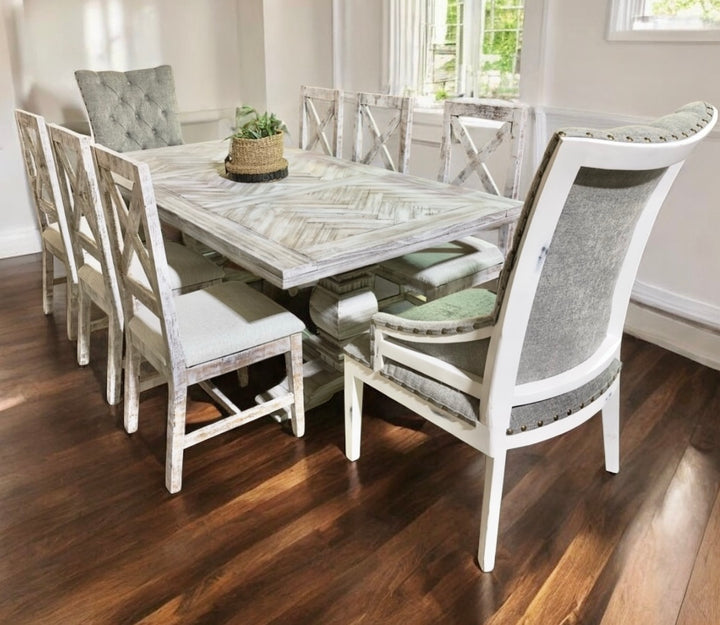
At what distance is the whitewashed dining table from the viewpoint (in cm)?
177

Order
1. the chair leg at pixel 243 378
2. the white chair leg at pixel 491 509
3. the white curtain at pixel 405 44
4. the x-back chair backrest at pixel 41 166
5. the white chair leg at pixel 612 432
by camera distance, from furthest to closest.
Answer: the white curtain at pixel 405 44 → the chair leg at pixel 243 378 → the x-back chair backrest at pixel 41 166 → the white chair leg at pixel 612 432 → the white chair leg at pixel 491 509

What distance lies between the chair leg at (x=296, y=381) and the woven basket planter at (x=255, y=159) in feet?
2.59

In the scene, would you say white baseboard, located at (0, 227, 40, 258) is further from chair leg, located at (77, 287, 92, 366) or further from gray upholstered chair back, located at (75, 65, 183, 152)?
chair leg, located at (77, 287, 92, 366)

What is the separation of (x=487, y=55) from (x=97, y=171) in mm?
2659

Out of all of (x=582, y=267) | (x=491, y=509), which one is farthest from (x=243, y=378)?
(x=582, y=267)

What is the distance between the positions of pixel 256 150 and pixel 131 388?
98cm

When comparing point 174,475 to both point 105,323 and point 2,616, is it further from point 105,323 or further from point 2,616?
point 105,323

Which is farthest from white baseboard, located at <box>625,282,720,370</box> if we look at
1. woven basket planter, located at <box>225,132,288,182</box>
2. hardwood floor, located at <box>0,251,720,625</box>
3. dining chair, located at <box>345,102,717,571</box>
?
woven basket planter, located at <box>225,132,288,182</box>

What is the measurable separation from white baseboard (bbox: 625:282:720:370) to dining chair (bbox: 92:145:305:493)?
169 cm

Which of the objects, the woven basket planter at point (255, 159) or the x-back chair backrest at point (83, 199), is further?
the woven basket planter at point (255, 159)

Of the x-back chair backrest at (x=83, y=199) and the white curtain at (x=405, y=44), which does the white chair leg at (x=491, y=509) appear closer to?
the x-back chair backrest at (x=83, y=199)

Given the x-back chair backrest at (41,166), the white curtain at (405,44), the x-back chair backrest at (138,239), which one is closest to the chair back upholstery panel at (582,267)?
the x-back chair backrest at (138,239)

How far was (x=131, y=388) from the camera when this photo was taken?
7.18 ft

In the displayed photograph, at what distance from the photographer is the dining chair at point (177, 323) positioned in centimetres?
174
